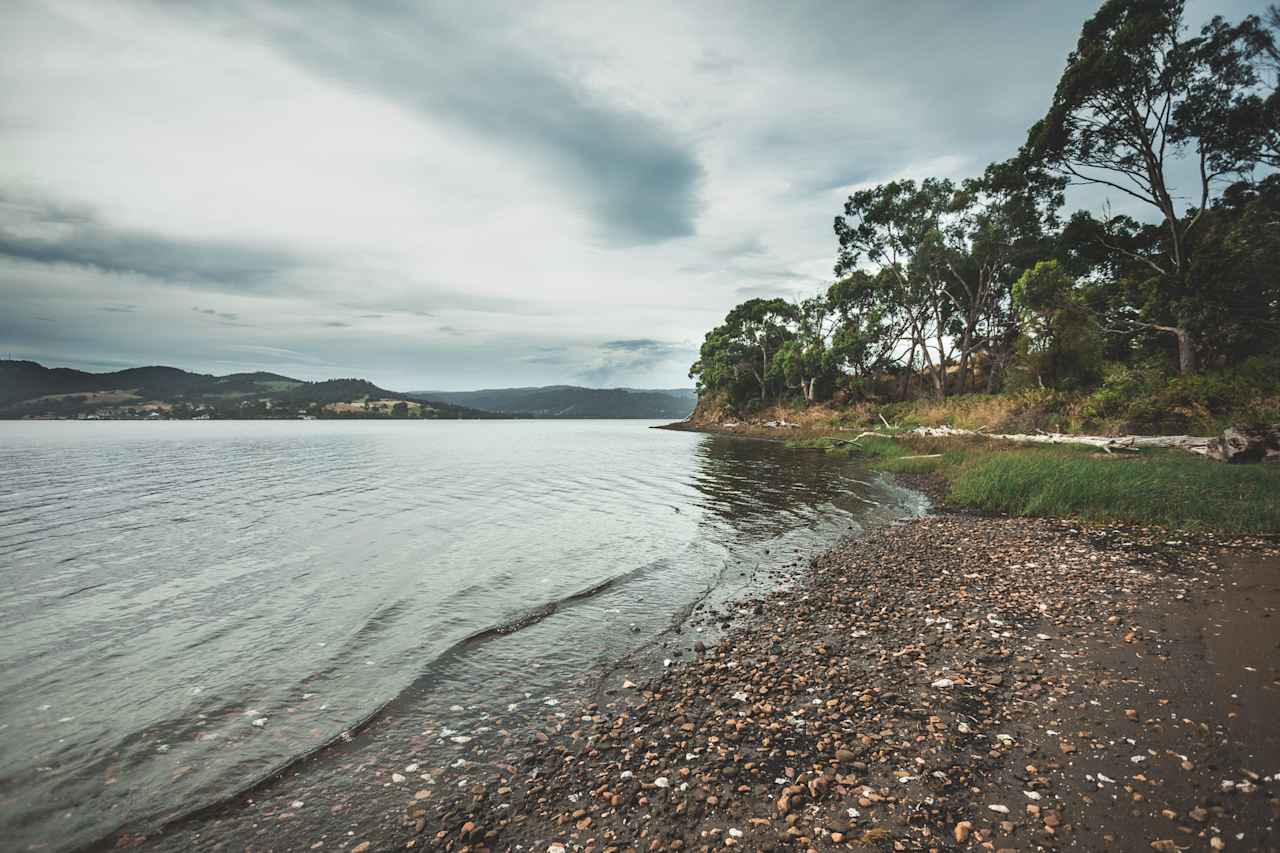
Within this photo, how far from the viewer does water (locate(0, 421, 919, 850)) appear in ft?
20.9

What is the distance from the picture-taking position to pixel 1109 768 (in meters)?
4.87

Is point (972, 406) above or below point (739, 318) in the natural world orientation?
below

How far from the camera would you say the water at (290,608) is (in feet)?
20.9

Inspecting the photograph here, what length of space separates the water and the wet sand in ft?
4.70

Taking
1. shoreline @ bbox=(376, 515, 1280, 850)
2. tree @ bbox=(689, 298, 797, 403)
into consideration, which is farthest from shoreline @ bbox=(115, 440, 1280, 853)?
tree @ bbox=(689, 298, 797, 403)

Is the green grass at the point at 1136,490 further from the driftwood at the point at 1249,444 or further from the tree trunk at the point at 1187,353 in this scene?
the tree trunk at the point at 1187,353

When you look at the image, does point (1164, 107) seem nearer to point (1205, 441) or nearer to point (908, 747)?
point (1205, 441)

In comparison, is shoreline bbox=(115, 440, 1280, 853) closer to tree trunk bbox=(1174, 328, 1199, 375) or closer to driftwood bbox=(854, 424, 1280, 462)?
driftwood bbox=(854, 424, 1280, 462)

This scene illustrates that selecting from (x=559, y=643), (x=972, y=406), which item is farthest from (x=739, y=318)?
(x=559, y=643)

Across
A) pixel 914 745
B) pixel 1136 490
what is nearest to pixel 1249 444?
pixel 1136 490

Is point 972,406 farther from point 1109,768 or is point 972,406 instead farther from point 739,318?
point 739,318

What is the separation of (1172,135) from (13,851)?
44.5 metres

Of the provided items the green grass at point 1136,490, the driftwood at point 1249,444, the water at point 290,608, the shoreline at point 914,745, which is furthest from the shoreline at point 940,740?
the driftwood at point 1249,444

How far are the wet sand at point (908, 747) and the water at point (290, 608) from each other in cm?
143
